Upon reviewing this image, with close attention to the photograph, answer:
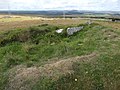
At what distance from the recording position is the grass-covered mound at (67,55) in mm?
14531

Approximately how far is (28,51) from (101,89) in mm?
8820

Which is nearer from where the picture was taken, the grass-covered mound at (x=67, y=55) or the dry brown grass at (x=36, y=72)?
the grass-covered mound at (x=67, y=55)

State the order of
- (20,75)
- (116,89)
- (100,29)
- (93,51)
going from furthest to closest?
1. (100,29)
2. (93,51)
3. (20,75)
4. (116,89)

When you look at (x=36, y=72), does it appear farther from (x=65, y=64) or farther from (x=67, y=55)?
(x=67, y=55)

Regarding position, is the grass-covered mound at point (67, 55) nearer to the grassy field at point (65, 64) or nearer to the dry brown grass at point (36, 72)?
the grassy field at point (65, 64)

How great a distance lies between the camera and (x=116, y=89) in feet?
46.0

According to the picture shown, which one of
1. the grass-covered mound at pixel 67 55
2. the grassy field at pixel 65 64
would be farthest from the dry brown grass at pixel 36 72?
the grass-covered mound at pixel 67 55

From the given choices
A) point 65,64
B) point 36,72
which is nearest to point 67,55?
point 65,64

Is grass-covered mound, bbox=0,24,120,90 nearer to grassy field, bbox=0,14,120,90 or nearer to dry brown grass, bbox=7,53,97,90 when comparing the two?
grassy field, bbox=0,14,120,90

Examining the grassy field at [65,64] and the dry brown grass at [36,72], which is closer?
the grassy field at [65,64]

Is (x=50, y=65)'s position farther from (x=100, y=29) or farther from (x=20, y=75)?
(x=100, y=29)

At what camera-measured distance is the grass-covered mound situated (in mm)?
14531

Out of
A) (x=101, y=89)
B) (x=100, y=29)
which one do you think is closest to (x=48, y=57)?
(x=101, y=89)

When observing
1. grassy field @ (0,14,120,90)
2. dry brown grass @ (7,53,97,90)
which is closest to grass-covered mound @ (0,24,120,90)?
grassy field @ (0,14,120,90)
